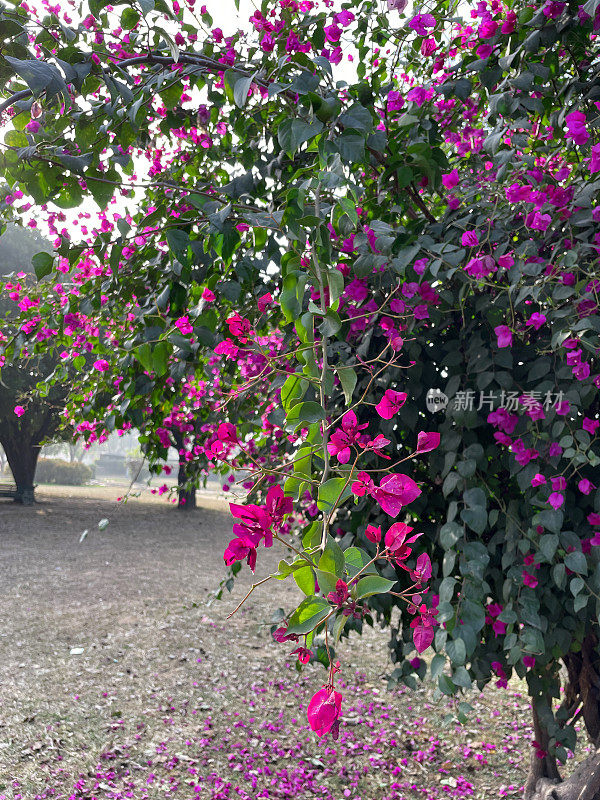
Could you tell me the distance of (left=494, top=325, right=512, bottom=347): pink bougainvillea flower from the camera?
1669 mm

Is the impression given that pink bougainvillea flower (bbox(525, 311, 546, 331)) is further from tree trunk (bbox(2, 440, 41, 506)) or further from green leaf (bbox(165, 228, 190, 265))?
tree trunk (bbox(2, 440, 41, 506))

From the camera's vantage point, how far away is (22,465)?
1419 centimetres

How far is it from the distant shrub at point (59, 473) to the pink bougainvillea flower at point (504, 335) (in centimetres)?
2802

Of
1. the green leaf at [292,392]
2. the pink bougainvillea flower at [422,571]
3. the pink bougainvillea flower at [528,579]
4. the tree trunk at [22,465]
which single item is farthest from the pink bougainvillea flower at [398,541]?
the tree trunk at [22,465]

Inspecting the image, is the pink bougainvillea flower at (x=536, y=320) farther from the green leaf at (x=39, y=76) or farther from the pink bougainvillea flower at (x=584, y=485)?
the green leaf at (x=39, y=76)

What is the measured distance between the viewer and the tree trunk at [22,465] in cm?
1415

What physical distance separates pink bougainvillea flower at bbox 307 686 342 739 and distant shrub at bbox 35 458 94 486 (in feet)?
94.4

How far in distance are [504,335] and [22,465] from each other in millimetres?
14649

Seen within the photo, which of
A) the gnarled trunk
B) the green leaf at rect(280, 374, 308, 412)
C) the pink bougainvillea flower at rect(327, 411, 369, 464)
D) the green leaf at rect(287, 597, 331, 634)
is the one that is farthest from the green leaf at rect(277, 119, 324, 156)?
the gnarled trunk

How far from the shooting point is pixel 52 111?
1.49 meters

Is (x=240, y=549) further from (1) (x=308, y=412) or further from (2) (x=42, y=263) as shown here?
(2) (x=42, y=263)

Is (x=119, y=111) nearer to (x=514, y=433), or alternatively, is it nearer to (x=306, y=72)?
(x=306, y=72)

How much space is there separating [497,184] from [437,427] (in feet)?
2.61

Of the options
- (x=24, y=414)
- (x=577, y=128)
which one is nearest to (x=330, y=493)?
(x=577, y=128)
